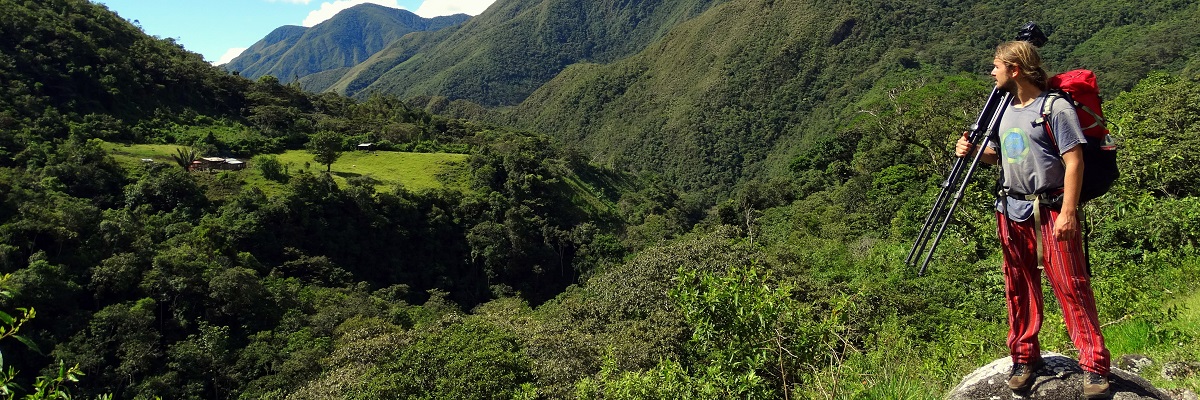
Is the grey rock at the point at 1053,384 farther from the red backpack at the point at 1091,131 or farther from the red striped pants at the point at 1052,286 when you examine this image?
the red backpack at the point at 1091,131

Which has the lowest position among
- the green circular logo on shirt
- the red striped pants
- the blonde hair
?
the red striped pants

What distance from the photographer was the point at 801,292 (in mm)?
13312

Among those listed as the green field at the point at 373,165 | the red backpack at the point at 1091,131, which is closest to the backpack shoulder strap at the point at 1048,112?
the red backpack at the point at 1091,131

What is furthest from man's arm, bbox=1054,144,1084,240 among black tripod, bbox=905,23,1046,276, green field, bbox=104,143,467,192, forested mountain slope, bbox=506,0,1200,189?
forested mountain slope, bbox=506,0,1200,189

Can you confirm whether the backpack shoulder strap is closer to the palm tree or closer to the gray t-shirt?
the gray t-shirt

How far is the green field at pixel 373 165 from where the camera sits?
1399 inches

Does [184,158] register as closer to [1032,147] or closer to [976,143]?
[976,143]

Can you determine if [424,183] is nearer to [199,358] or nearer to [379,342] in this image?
[199,358]

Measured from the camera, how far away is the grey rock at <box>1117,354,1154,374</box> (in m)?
3.19

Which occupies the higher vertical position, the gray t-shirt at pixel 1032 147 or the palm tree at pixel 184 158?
the gray t-shirt at pixel 1032 147

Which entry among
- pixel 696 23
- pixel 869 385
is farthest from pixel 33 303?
pixel 696 23

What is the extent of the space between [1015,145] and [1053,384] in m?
1.23

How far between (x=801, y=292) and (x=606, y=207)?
41432mm

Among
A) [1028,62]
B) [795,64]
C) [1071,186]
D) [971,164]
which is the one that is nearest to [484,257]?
[971,164]
